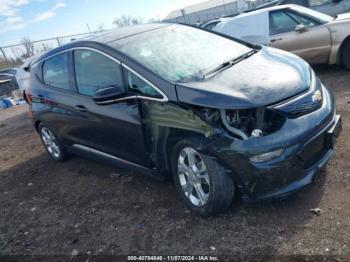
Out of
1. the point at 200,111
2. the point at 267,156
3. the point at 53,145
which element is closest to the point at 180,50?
the point at 200,111

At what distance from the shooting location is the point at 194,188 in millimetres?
3498

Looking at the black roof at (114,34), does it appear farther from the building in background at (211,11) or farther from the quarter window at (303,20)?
the building in background at (211,11)

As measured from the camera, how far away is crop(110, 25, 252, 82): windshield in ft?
12.0

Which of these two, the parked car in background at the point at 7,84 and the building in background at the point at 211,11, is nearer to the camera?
the parked car in background at the point at 7,84

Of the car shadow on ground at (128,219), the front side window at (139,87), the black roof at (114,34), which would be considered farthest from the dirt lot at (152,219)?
the black roof at (114,34)

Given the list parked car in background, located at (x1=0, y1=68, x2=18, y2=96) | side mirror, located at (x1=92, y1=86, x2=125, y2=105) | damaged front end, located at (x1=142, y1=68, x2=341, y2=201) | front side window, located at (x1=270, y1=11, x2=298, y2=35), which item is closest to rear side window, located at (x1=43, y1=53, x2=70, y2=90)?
side mirror, located at (x1=92, y1=86, x2=125, y2=105)

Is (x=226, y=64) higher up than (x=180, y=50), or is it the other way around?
(x=180, y=50)

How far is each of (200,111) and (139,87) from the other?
0.74 m

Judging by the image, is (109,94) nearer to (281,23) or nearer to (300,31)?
(300,31)

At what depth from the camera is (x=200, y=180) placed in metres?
3.40

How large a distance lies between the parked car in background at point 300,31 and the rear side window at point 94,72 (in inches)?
185

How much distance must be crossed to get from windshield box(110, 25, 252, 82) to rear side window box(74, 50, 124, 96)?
21 centimetres

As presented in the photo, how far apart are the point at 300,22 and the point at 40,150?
5714mm

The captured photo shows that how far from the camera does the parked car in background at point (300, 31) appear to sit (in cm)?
706
